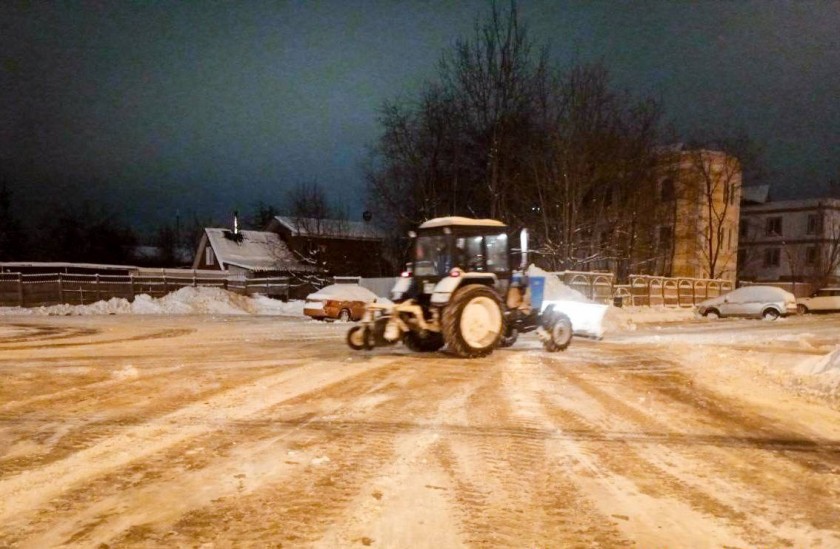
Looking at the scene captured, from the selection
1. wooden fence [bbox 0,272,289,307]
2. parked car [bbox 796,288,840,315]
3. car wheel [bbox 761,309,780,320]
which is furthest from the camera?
parked car [bbox 796,288,840,315]

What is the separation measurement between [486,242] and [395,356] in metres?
2.92

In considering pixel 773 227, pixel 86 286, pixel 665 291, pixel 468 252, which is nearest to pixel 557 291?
pixel 468 252

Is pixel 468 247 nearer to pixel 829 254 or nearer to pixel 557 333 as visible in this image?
pixel 557 333

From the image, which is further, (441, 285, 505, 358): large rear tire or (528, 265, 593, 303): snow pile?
(528, 265, 593, 303): snow pile

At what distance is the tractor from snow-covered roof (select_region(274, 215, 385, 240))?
3288cm

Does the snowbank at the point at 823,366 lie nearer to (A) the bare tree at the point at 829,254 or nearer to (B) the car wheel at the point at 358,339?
(B) the car wheel at the point at 358,339

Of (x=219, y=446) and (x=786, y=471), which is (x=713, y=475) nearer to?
(x=786, y=471)

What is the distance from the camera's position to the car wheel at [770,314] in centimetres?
2607

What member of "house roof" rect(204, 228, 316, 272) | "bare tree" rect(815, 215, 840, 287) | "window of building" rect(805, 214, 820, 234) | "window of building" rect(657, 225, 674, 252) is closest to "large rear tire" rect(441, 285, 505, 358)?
"house roof" rect(204, 228, 316, 272)

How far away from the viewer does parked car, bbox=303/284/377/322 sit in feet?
77.1

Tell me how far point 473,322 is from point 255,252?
124 ft

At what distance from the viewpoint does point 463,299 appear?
11.2 m

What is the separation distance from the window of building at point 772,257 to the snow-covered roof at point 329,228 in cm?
3642

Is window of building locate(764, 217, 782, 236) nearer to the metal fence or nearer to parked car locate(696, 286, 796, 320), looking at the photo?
the metal fence
